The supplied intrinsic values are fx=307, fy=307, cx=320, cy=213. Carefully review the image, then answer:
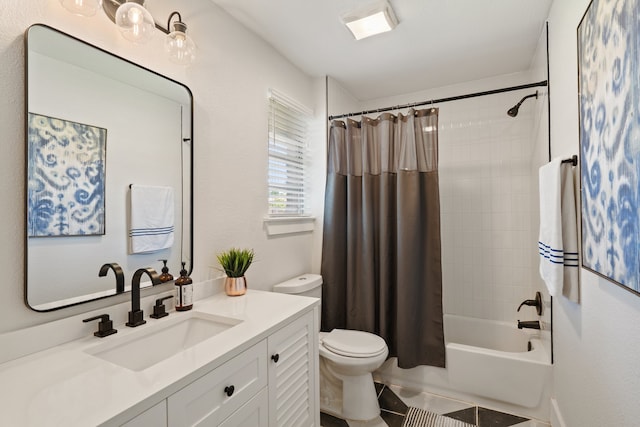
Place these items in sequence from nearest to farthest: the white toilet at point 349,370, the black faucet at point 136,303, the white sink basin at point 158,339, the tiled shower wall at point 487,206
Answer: the white sink basin at point 158,339 → the black faucet at point 136,303 → the white toilet at point 349,370 → the tiled shower wall at point 487,206

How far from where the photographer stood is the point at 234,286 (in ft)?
5.27

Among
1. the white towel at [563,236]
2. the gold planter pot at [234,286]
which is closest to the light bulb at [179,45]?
the gold planter pot at [234,286]

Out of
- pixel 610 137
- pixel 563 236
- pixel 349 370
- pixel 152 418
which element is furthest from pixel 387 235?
pixel 152 418

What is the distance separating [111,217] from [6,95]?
19.0 inches

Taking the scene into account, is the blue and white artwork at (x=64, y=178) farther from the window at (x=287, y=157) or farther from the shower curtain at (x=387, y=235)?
the shower curtain at (x=387, y=235)

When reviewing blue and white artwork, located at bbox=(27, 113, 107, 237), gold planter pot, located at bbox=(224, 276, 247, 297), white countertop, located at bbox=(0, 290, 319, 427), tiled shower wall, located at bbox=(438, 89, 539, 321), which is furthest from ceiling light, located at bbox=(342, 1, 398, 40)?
white countertop, located at bbox=(0, 290, 319, 427)

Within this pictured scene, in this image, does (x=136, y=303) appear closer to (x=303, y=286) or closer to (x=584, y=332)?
(x=303, y=286)

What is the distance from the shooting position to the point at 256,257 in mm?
1957

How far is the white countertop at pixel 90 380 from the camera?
0.69 metres

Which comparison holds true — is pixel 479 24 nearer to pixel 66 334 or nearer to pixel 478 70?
pixel 478 70

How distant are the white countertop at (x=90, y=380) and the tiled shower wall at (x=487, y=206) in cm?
218

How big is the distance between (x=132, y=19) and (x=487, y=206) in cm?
276

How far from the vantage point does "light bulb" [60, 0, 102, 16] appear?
101 cm

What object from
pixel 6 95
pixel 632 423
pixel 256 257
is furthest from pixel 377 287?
pixel 6 95
